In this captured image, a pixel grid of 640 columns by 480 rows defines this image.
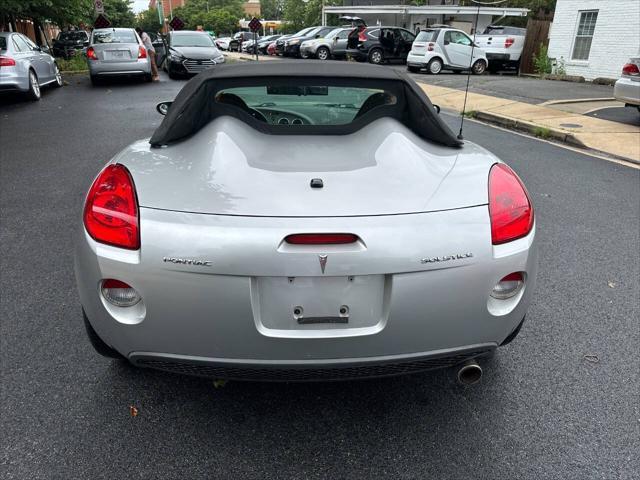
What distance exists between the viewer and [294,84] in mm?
2834

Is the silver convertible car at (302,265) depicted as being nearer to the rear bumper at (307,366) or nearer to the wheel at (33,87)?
the rear bumper at (307,366)

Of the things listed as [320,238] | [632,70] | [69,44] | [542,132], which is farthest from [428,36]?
[320,238]

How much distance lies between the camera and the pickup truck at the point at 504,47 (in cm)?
2092

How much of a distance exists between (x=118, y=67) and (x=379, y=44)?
1283 cm

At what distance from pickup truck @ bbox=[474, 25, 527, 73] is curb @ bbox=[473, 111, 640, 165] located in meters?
11.4

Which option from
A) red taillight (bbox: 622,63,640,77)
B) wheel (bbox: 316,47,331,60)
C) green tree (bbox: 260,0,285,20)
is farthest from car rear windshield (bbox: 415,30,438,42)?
green tree (bbox: 260,0,285,20)

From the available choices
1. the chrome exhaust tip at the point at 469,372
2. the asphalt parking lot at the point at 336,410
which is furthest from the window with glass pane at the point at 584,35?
the chrome exhaust tip at the point at 469,372

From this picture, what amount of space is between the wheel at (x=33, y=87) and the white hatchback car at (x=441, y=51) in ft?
43.3

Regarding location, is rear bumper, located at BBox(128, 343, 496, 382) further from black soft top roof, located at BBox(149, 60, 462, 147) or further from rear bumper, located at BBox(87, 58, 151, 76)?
rear bumper, located at BBox(87, 58, 151, 76)

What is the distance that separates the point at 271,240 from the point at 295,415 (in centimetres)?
95

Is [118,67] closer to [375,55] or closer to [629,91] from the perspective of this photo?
[375,55]

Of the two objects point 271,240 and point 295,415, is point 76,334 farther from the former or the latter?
point 271,240

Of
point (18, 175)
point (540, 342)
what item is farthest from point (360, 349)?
point (18, 175)

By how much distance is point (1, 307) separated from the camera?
126 inches
